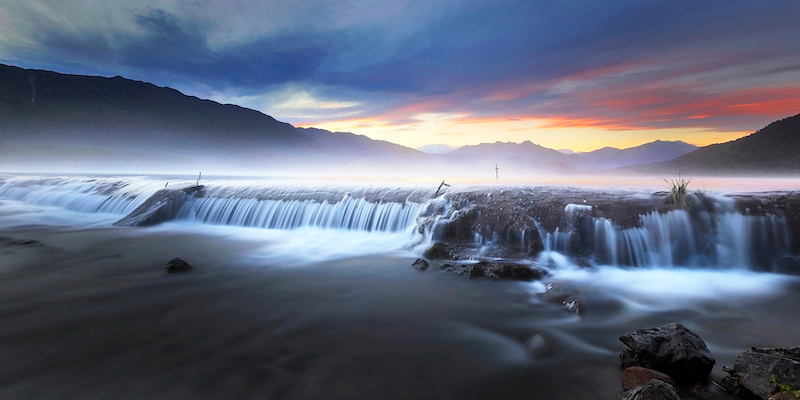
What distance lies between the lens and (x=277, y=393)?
3.95 m

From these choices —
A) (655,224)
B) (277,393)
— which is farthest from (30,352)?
(655,224)

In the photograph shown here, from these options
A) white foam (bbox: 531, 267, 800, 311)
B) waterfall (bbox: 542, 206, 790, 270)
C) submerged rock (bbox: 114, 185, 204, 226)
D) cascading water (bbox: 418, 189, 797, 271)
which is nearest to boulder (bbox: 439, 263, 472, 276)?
cascading water (bbox: 418, 189, 797, 271)

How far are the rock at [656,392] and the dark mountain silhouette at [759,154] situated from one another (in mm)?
44934

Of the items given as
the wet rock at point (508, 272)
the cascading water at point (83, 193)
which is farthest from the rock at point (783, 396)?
the cascading water at point (83, 193)

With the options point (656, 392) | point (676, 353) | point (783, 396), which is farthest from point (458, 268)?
point (783, 396)

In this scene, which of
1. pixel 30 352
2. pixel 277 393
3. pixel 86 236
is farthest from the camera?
pixel 86 236

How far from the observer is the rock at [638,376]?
3.63 metres

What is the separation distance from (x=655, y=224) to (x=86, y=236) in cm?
1756

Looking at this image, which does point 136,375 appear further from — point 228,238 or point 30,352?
point 228,238

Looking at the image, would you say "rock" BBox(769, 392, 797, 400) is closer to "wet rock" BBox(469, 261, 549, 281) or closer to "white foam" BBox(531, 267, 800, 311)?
"white foam" BBox(531, 267, 800, 311)

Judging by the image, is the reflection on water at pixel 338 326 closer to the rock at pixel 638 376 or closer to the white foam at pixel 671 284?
the white foam at pixel 671 284

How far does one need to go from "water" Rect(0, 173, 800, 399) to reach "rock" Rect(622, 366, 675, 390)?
0.15 m

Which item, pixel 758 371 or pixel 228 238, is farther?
pixel 228 238

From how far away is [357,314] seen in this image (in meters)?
6.23
